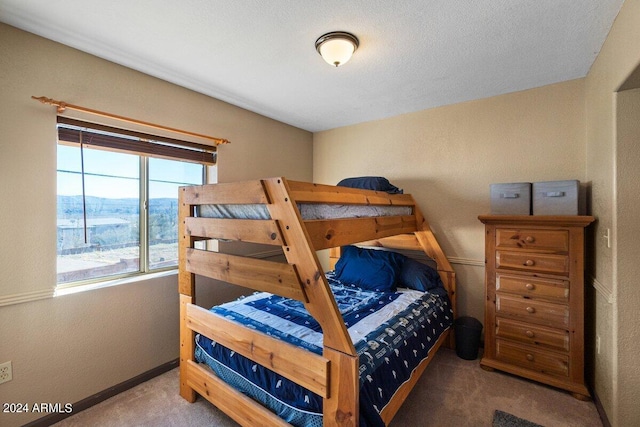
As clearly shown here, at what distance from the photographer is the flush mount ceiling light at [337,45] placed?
1662mm

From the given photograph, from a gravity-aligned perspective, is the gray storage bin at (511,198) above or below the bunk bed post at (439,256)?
above

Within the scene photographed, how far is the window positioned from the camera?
1896 mm

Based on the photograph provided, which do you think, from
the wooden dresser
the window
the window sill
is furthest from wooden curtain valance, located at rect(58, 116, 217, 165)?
the wooden dresser

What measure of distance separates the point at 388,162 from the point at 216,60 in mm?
2092

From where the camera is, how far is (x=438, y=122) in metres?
2.88

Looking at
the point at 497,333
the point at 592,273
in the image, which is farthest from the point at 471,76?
the point at 497,333

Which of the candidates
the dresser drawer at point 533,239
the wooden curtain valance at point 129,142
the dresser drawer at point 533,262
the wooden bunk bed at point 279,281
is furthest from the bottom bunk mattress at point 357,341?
the wooden curtain valance at point 129,142

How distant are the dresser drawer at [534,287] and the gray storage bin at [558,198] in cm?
53

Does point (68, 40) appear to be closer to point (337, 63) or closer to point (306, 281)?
point (337, 63)

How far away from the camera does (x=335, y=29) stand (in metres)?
1.63

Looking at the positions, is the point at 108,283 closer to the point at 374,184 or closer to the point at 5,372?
the point at 5,372

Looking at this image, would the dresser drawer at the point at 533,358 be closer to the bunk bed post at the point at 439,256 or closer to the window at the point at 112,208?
the bunk bed post at the point at 439,256

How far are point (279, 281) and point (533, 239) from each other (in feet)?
6.68

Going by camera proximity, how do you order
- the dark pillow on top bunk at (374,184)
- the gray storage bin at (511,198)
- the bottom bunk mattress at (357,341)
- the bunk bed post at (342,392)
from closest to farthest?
the bunk bed post at (342,392)
the bottom bunk mattress at (357,341)
the gray storage bin at (511,198)
the dark pillow on top bunk at (374,184)
